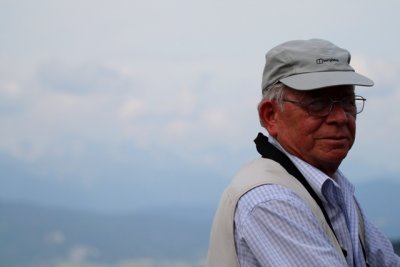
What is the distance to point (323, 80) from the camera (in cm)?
264

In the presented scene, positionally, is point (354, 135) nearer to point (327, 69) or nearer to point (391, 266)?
point (327, 69)

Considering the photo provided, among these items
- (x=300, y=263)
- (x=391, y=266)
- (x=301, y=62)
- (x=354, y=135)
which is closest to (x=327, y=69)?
(x=301, y=62)

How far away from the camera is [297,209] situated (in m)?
2.47

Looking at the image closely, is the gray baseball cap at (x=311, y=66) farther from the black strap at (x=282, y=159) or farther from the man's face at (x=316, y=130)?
the black strap at (x=282, y=159)

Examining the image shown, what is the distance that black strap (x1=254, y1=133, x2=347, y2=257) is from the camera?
8.73 feet

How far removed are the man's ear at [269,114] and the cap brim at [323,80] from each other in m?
0.12

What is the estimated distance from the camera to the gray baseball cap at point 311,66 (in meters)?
2.65

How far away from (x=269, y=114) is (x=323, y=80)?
271 mm

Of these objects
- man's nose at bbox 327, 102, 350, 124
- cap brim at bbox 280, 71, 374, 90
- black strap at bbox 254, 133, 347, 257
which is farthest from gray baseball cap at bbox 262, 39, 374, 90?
black strap at bbox 254, 133, 347, 257

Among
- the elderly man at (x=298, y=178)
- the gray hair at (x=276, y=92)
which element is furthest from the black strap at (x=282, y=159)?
the gray hair at (x=276, y=92)

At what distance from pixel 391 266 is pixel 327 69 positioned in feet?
2.81

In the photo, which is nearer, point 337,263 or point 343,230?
point 337,263

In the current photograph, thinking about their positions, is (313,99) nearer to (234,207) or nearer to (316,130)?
(316,130)

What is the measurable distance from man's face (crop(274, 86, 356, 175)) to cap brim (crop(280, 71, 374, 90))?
0.05m
